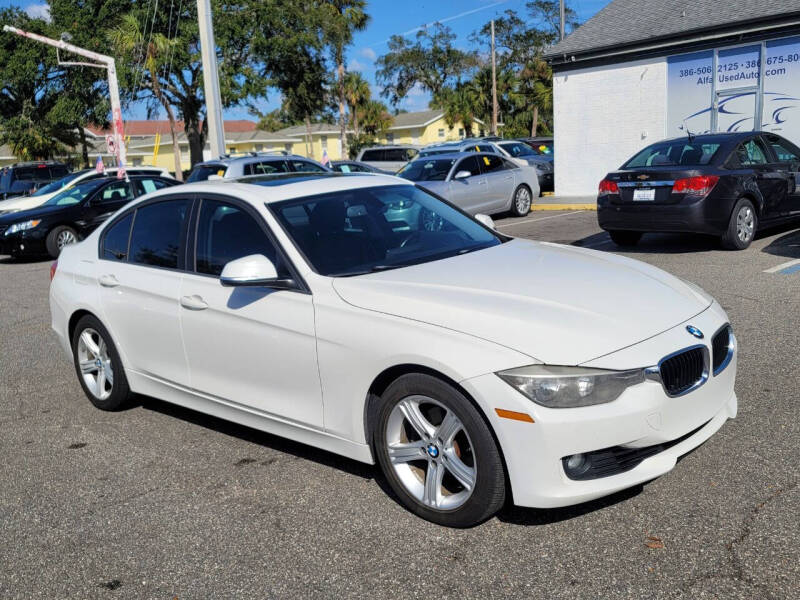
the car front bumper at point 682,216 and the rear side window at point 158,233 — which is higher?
the rear side window at point 158,233

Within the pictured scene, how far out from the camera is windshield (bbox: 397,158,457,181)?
16.4 meters

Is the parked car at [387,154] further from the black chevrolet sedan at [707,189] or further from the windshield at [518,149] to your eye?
the black chevrolet sedan at [707,189]

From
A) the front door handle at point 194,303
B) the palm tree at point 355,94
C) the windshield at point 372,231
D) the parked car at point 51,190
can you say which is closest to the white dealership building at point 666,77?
the parked car at point 51,190

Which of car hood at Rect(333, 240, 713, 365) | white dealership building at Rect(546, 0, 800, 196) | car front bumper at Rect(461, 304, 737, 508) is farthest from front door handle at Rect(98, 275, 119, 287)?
white dealership building at Rect(546, 0, 800, 196)

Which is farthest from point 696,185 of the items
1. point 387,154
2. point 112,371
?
point 387,154

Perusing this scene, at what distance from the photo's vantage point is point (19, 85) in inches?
1660

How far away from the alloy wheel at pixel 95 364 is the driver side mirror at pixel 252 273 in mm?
1906

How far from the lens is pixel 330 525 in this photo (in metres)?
3.76

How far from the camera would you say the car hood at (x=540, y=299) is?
3404 mm

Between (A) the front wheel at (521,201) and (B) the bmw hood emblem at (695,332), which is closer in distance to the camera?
(B) the bmw hood emblem at (695,332)

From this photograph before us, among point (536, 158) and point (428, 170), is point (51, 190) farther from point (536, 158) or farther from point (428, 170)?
point (536, 158)

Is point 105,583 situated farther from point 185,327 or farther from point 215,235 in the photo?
point 215,235

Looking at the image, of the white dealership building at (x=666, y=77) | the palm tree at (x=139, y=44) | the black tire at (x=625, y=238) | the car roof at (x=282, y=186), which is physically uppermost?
the palm tree at (x=139, y=44)

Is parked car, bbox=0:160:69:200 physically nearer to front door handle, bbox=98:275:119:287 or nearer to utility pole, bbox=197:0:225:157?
utility pole, bbox=197:0:225:157
